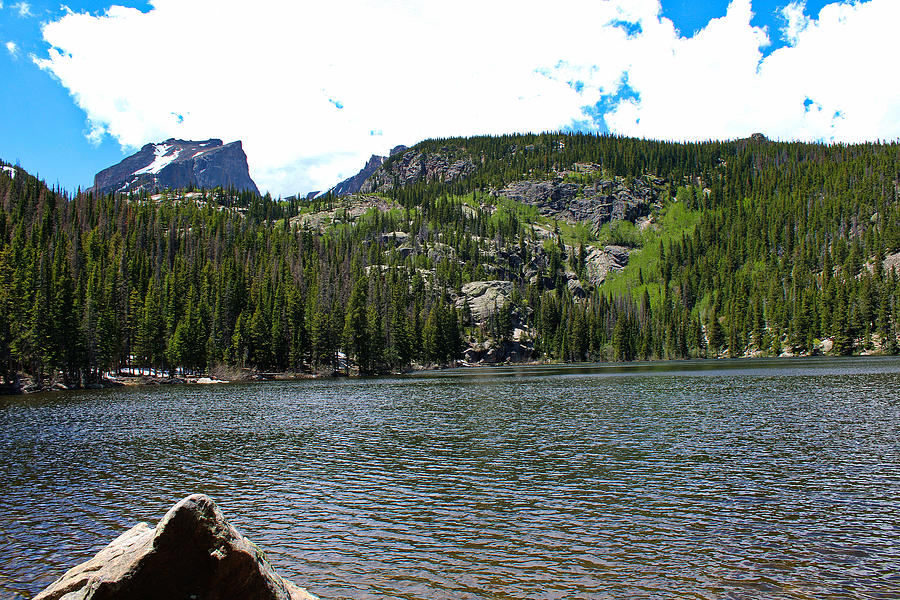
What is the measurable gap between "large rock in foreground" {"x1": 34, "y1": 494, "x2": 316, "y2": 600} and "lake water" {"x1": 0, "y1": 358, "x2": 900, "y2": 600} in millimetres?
4747

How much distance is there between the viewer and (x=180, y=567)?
836 cm

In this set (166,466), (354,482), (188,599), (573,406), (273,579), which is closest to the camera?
(188,599)

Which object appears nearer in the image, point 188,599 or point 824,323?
point 188,599

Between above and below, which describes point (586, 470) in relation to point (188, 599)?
below

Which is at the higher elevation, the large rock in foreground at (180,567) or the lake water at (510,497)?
the large rock in foreground at (180,567)

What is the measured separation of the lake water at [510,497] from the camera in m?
13.3

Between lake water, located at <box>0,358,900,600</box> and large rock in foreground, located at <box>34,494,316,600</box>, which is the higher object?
large rock in foreground, located at <box>34,494,316,600</box>

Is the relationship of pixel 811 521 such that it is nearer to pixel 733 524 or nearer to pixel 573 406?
pixel 733 524

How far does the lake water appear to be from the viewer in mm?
13312

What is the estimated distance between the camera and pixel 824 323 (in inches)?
6442

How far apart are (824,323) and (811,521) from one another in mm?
180516

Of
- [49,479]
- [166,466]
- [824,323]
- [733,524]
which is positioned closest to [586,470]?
[733,524]

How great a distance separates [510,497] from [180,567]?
46.1ft

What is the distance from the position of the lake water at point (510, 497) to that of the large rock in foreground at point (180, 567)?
187 inches
